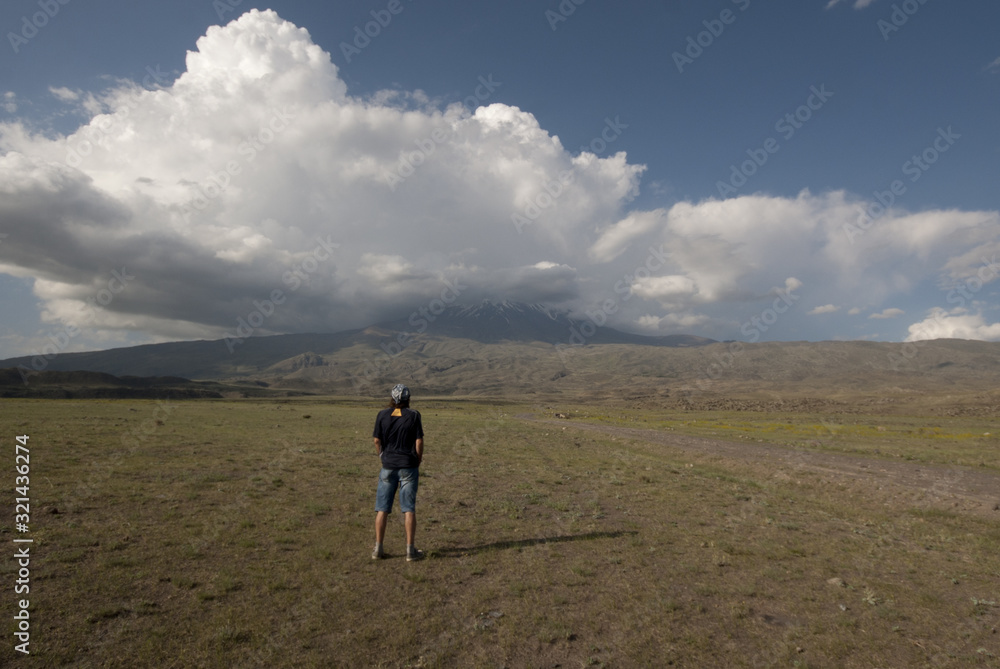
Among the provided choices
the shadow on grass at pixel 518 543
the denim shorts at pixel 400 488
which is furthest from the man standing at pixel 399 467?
the shadow on grass at pixel 518 543

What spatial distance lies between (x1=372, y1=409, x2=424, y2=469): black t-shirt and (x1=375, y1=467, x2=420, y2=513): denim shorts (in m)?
0.16

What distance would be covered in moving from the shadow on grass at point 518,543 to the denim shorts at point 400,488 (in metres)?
1.33

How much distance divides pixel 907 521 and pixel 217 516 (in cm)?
1901

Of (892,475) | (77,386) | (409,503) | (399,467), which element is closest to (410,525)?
(409,503)

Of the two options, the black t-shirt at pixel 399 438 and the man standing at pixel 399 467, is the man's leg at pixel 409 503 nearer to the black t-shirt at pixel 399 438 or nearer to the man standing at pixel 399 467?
the man standing at pixel 399 467

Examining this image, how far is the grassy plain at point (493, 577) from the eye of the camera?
6004 mm

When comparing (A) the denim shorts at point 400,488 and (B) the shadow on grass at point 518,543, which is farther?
(B) the shadow on grass at point 518,543

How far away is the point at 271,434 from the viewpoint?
103 feet

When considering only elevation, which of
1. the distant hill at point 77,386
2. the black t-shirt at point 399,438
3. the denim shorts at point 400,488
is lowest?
the distant hill at point 77,386

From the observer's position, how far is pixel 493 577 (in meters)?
8.37

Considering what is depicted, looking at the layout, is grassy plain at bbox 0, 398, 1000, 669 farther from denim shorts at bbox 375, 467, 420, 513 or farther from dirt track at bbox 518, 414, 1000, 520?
dirt track at bbox 518, 414, 1000, 520

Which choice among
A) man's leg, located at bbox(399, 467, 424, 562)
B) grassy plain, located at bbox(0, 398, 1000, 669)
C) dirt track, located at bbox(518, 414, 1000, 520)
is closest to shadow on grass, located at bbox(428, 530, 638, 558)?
grassy plain, located at bbox(0, 398, 1000, 669)

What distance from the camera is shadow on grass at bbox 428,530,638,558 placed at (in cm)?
956

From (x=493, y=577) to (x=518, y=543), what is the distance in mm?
2042
